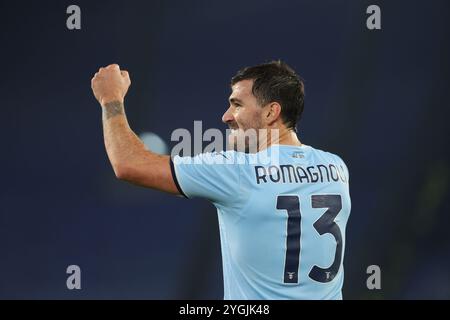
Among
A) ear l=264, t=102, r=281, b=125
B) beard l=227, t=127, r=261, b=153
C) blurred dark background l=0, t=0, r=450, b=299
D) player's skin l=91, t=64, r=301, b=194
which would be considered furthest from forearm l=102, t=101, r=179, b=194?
blurred dark background l=0, t=0, r=450, b=299

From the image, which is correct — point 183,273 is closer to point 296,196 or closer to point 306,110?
point 306,110

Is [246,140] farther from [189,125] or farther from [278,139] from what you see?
[189,125]

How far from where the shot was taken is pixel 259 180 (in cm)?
218

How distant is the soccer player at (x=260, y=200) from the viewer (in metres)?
2.11

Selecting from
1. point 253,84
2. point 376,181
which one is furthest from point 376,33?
point 253,84

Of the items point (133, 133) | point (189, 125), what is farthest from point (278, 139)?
point (189, 125)

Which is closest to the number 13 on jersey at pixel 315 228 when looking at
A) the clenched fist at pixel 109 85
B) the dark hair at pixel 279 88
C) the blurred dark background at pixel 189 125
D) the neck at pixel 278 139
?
the neck at pixel 278 139

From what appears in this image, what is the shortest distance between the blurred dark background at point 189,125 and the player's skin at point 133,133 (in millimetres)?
3695

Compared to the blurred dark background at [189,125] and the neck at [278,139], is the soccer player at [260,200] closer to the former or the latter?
the neck at [278,139]

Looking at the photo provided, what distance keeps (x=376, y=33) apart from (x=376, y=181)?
1487 mm

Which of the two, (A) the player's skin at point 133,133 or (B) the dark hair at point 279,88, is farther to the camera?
(B) the dark hair at point 279,88

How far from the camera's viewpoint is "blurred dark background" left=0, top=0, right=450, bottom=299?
237 inches

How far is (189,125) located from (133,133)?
13.3 ft

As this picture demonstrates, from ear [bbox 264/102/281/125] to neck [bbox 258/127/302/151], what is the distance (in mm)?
39
